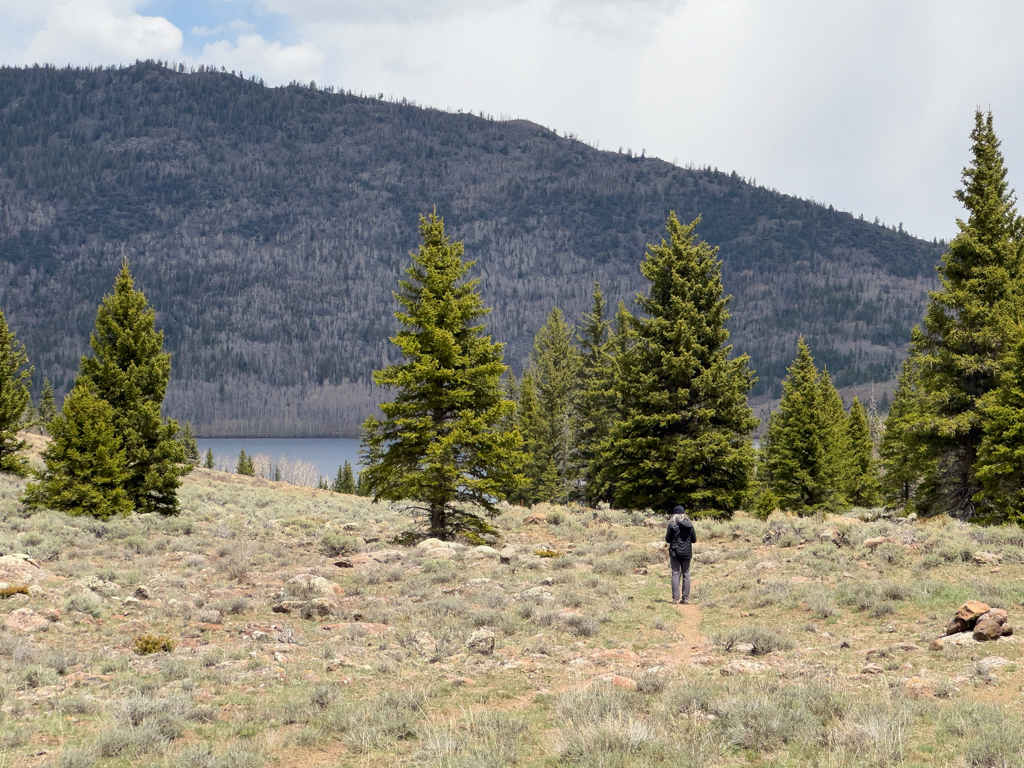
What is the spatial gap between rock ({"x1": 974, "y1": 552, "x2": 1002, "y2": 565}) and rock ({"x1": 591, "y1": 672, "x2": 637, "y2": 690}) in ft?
33.7

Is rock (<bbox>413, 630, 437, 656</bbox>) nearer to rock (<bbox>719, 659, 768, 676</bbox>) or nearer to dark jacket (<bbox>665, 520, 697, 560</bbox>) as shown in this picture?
rock (<bbox>719, 659, 768, 676</bbox>)

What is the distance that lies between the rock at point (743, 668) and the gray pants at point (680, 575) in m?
4.85

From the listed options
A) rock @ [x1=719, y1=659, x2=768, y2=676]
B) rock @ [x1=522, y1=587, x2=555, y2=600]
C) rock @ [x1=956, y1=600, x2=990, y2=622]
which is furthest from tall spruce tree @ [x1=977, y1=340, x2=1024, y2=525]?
rock @ [x1=719, y1=659, x2=768, y2=676]

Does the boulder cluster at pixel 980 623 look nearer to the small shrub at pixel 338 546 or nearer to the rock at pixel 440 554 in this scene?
the rock at pixel 440 554

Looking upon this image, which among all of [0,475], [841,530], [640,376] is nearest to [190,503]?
[0,475]

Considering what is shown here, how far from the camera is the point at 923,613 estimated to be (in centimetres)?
1188

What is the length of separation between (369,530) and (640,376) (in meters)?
12.5

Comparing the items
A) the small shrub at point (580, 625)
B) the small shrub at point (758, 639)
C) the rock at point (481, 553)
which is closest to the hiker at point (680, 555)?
the small shrub at point (580, 625)

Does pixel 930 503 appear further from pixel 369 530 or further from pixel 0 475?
pixel 0 475

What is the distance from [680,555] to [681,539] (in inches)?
13.3

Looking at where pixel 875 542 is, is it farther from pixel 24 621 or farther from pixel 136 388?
pixel 136 388

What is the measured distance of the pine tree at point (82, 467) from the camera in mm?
23237

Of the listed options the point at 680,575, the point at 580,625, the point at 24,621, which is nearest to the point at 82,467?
the point at 24,621

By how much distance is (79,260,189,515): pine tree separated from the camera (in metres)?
25.2
